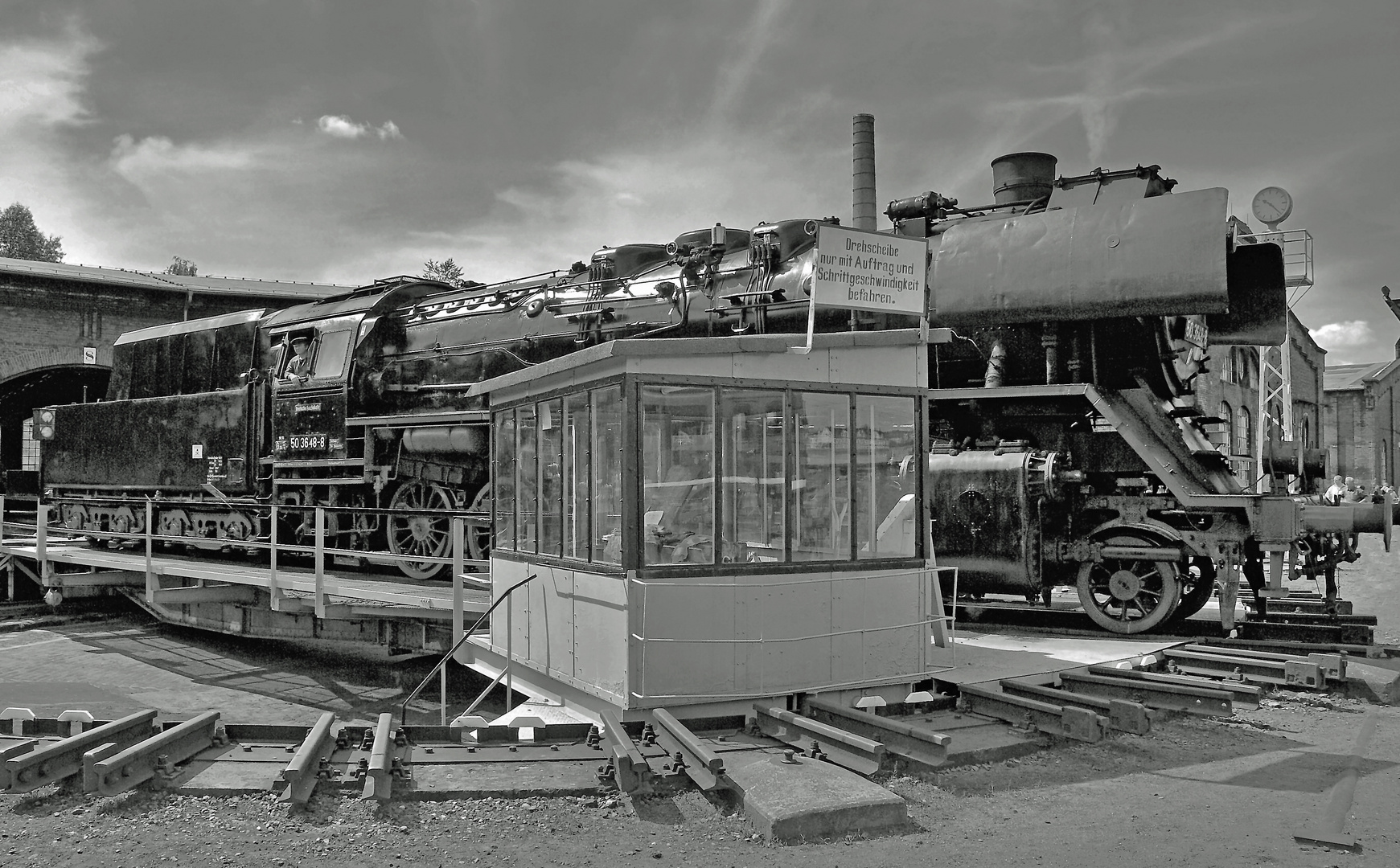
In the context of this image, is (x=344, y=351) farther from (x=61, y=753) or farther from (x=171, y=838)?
(x=171, y=838)

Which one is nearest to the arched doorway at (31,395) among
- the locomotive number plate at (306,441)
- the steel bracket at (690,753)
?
the locomotive number plate at (306,441)

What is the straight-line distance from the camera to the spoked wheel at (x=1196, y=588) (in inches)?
419

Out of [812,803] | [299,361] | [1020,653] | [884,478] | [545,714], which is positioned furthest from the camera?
[299,361]

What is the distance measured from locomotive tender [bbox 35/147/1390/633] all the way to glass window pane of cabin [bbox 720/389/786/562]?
2 cm

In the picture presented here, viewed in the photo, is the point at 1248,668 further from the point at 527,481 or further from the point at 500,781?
the point at 500,781

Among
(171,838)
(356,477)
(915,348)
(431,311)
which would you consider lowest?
(171,838)

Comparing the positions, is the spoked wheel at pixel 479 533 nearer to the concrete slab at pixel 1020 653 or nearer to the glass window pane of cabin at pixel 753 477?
→ the concrete slab at pixel 1020 653

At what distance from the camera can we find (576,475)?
317 inches

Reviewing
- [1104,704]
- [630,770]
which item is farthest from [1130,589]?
[630,770]

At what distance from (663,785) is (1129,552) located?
247 inches

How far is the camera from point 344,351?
47.9 feet

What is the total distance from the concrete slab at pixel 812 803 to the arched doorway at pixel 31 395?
25.1 meters

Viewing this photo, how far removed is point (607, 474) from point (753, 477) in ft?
3.41

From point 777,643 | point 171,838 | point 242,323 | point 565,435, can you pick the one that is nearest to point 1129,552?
point 777,643
